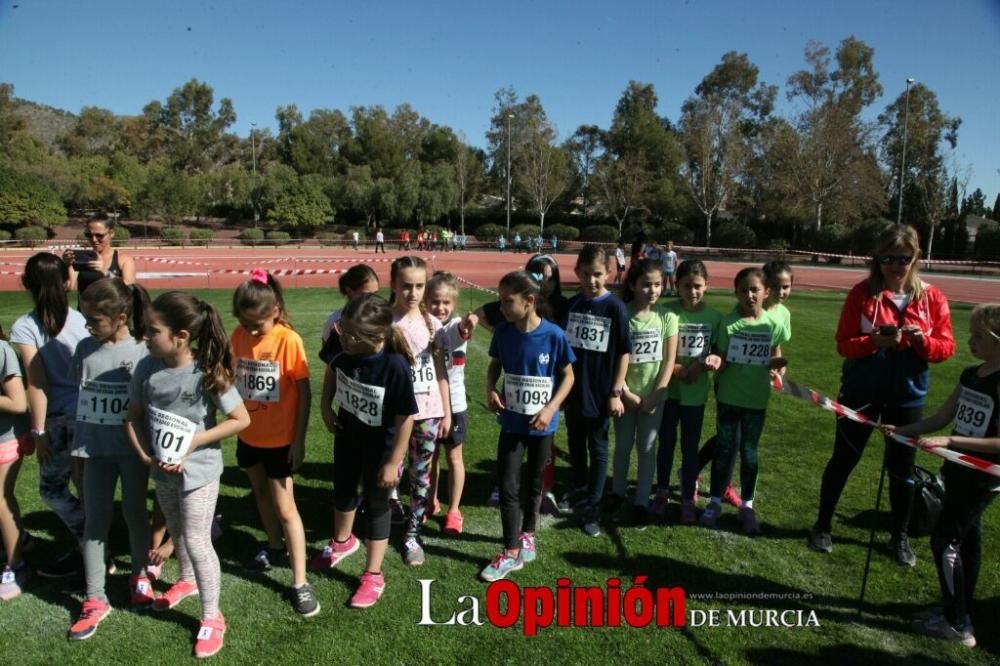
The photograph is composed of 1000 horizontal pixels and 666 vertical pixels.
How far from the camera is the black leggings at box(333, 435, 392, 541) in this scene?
344cm

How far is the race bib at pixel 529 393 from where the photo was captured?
377cm

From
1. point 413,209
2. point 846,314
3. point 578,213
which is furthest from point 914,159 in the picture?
point 846,314

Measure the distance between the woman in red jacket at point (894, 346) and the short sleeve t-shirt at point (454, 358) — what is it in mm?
2376

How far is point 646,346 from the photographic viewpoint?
4359 mm

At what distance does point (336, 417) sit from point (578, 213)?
63699mm

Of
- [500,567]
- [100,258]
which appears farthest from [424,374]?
[100,258]

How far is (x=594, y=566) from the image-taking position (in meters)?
3.90

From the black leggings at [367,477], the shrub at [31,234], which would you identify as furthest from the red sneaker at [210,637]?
the shrub at [31,234]

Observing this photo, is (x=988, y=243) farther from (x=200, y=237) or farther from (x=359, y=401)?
(x=200, y=237)

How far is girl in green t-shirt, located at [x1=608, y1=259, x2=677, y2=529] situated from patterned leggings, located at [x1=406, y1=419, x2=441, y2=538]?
1.33m

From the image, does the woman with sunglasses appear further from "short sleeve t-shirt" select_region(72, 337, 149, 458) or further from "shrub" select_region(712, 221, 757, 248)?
"shrub" select_region(712, 221, 757, 248)

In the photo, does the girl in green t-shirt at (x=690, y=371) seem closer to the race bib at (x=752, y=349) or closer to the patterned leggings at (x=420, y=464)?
the race bib at (x=752, y=349)

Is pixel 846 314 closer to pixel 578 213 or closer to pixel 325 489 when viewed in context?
pixel 325 489

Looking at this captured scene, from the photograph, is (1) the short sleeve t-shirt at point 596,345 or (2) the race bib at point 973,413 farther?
(1) the short sleeve t-shirt at point 596,345
